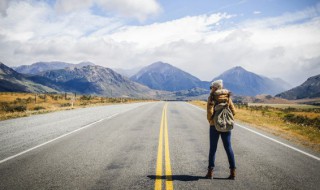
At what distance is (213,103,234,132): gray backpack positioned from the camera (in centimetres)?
602

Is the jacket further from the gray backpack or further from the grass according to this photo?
the grass

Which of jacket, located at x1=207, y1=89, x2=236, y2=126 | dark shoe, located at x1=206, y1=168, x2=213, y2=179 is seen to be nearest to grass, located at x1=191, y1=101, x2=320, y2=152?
jacket, located at x1=207, y1=89, x2=236, y2=126

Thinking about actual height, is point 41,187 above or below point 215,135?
below

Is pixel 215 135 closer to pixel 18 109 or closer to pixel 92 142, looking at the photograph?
A: pixel 92 142

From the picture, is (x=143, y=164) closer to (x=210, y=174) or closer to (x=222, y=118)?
(x=210, y=174)

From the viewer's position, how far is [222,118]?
6.05 metres

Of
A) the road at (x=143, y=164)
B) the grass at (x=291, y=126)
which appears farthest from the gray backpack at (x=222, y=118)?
the grass at (x=291, y=126)

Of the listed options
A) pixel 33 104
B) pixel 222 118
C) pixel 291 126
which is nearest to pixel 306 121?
pixel 291 126

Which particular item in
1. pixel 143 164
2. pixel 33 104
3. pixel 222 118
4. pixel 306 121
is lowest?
pixel 306 121

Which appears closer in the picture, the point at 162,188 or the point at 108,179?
the point at 162,188

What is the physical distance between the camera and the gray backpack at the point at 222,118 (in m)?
6.02

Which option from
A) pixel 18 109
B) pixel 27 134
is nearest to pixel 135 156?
pixel 27 134

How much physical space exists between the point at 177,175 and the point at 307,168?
10.5 ft

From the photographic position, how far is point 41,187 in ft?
17.3
